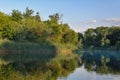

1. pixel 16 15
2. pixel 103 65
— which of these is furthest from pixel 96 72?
pixel 16 15

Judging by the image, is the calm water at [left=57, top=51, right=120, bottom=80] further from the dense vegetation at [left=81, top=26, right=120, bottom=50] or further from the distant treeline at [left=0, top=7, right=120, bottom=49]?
the dense vegetation at [left=81, top=26, right=120, bottom=50]

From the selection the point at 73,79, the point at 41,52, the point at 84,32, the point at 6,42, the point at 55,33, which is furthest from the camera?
the point at 84,32

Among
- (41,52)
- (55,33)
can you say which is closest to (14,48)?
(41,52)

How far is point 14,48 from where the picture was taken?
2391 inches

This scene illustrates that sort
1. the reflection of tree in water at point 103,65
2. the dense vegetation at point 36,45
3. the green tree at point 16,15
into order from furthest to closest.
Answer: the green tree at point 16,15
the dense vegetation at point 36,45
the reflection of tree in water at point 103,65

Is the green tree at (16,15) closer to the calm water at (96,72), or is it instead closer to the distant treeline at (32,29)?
the distant treeline at (32,29)

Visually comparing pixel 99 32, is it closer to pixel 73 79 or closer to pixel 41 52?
pixel 41 52

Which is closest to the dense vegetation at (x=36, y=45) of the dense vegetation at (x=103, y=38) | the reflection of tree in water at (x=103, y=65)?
the reflection of tree in water at (x=103, y=65)

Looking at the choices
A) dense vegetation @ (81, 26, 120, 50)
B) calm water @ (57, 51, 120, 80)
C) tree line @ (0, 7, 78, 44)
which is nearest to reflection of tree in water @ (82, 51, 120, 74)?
calm water @ (57, 51, 120, 80)

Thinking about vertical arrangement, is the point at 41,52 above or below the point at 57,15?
below

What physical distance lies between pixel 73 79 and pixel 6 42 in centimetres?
3733

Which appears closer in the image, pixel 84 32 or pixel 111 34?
pixel 111 34

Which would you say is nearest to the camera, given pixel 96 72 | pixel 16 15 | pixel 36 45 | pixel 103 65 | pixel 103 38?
pixel 96 72

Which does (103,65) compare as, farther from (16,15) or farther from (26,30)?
Answer: (16,15)
